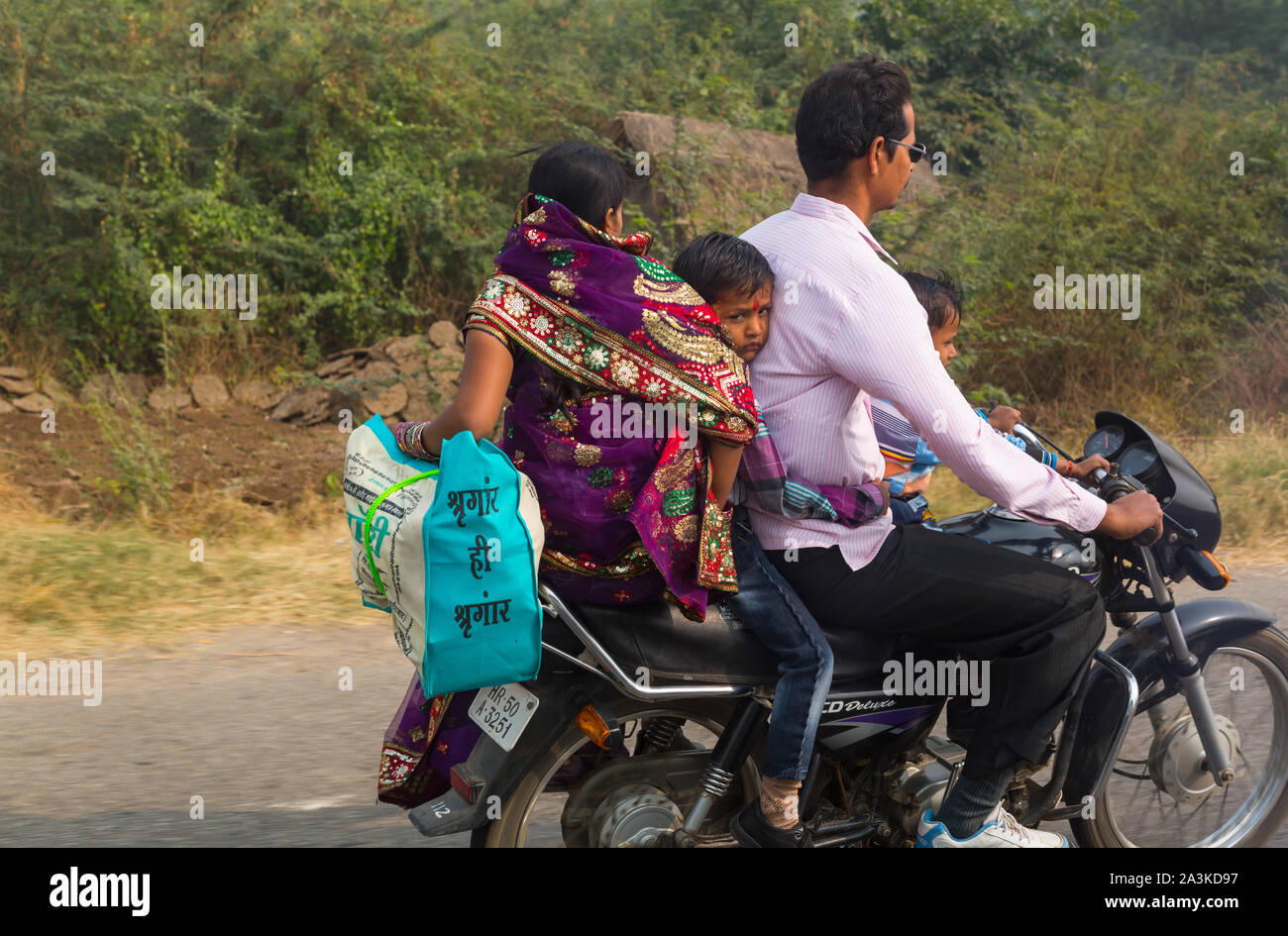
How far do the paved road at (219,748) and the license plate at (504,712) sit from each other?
3.28 ft

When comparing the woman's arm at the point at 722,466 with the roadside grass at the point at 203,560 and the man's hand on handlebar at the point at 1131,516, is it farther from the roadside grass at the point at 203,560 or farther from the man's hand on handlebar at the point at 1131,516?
the roadside grass at the point at 203,560

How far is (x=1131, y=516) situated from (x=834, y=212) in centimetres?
95

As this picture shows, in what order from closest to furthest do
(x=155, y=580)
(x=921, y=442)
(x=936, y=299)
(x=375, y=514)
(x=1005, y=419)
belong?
(x=375, y=514)
(x=1005, y=419)
(x=921, y=442)
(x=936, y=299)
(x=155, y=580)

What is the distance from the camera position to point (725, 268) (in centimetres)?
261

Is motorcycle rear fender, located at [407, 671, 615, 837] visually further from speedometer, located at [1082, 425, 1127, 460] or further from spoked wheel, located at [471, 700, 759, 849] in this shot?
speedometer, located at [1082, 425, 1127, 460]

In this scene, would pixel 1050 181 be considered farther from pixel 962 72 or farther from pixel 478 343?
pixel 478 343

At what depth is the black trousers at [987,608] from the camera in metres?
2.72

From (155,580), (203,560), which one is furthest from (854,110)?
(203,560)

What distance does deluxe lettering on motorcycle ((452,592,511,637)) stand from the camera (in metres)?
2.36

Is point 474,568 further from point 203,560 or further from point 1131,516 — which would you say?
point 203,560

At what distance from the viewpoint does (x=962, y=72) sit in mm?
15867

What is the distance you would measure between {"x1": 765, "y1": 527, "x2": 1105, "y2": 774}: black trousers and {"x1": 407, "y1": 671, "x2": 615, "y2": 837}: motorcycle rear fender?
1.78 feet
